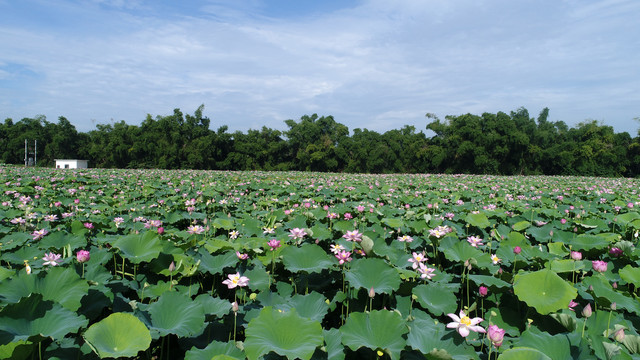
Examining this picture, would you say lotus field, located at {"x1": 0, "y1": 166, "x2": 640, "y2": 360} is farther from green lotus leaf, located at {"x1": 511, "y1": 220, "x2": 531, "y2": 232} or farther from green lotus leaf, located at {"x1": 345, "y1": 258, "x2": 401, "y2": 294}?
green lotus leaf, located at {"x1": 511, "y1": 220, "x2": 531, "y2": 232}

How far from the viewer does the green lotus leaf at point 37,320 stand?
1.24 meters

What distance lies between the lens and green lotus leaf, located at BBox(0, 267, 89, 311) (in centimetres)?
152

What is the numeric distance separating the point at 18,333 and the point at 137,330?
411 mm

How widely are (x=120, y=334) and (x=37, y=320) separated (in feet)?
1.04

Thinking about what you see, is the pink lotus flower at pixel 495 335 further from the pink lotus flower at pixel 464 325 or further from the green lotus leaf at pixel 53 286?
the green lotus leaf at pixel 53 286

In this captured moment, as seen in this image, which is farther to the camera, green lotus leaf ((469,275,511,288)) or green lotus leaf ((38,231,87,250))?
green lotus leaf ((38,231,87,250))

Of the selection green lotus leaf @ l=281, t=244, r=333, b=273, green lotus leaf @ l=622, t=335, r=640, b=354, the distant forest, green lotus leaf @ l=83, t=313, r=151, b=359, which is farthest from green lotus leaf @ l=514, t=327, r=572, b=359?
the distant forest

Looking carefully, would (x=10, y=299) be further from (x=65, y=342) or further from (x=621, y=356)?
(x=621, y=356)

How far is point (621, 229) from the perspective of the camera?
12.6ft

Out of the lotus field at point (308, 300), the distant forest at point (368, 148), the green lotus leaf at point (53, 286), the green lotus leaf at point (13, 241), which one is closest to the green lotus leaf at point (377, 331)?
the lotus field at point (308, 300)

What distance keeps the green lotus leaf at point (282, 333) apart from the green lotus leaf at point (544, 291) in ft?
3.62

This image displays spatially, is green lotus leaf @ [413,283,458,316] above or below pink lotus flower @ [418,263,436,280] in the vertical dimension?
below

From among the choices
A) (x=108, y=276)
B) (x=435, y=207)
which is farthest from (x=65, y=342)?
(x=435, y=207)

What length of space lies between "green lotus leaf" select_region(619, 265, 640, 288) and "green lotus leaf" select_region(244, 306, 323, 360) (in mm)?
2004
